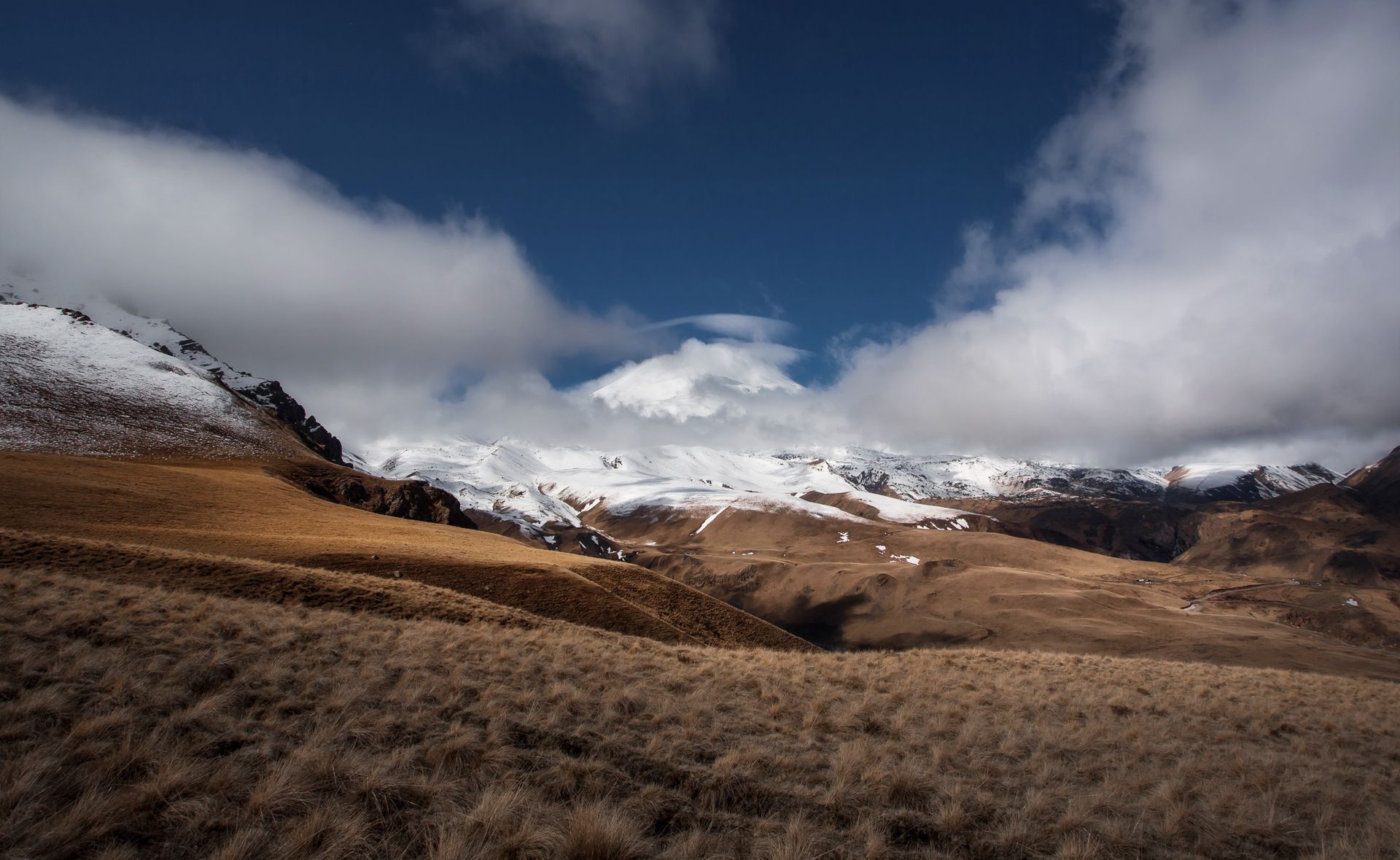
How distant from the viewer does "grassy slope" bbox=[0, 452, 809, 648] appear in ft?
98.2

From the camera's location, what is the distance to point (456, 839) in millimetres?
5770

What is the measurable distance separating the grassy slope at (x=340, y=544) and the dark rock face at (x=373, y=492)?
24.9m

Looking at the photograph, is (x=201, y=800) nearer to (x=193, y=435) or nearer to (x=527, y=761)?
(x=527, y=761)

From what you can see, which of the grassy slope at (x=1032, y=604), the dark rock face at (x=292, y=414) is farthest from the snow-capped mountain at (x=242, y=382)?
the grassy slope at (x=1032, y=604)

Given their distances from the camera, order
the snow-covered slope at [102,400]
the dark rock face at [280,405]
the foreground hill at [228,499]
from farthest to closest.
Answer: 1. the dark rock face at [280,405]
2. the snow-covered slope at [102,400]
3. the foreground hill at [228,499]

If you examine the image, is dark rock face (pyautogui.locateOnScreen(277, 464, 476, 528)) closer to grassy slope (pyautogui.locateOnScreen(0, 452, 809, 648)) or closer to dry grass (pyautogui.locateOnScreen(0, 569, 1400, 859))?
grassy slope (pyautogui.locateOnScreen(0, 452, 809, 648))

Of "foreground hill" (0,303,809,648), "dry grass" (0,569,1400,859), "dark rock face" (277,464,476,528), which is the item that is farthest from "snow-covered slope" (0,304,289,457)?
"dry grass" (0,569,1400,859)

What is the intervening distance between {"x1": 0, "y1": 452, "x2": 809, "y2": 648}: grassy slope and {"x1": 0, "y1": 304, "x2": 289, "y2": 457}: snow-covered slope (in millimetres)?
27479

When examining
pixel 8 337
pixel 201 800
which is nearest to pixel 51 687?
pixel 201 800

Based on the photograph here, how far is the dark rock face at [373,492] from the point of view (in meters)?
78.6

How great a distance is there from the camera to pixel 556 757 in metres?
8.45

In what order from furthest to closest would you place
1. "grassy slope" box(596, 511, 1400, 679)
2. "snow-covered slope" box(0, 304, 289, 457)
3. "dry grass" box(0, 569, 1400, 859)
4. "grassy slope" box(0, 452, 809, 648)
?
"grassy slope" box(596, 511, 1400, 679) → "snow-covered slope" box(0, 304, 289, 457) → "grassy slope" box(0, 452, 809, 648) → "dry grass" box(0, 569, 1400, 859)

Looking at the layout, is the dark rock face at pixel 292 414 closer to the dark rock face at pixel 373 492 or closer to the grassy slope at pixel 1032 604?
the dark rock face at pixel 373 492

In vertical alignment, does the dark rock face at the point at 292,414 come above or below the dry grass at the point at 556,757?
above
